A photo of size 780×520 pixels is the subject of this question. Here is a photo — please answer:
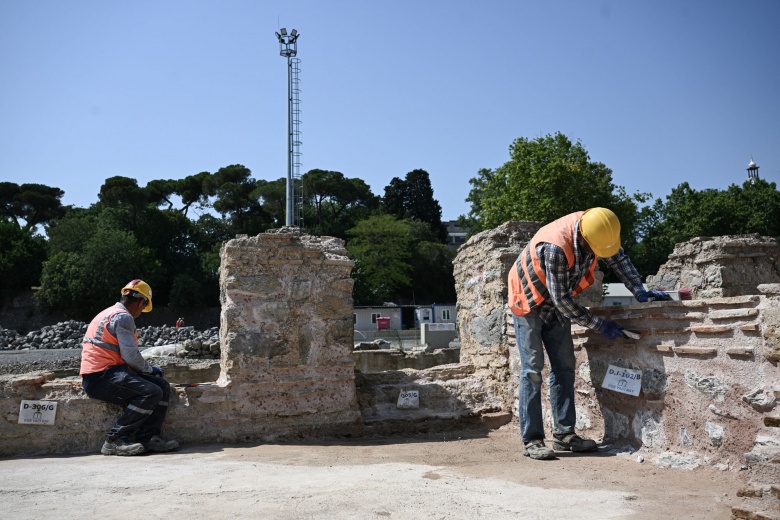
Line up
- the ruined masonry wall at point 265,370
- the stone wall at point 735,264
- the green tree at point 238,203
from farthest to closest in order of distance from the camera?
the green tree at point 238,203, the stone wall at point 735,264, the ruined masonry wall at point 265,370

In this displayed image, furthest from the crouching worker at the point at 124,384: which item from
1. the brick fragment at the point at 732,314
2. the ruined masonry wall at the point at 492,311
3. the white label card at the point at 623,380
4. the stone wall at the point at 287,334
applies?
the brick fragment at the point at 732,314

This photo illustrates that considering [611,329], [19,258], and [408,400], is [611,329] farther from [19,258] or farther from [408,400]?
[19,258]

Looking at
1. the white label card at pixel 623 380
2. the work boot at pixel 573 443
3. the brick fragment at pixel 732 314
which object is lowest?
the work boot at pixel 573 443

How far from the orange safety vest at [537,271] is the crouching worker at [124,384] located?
9.05 ft

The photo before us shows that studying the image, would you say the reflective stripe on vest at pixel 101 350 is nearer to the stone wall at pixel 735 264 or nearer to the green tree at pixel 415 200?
the stone wall at pixel 735 264

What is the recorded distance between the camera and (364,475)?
360 cm

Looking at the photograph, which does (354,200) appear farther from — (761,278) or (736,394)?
(736,394)

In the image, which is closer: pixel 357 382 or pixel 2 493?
pixel 2 493

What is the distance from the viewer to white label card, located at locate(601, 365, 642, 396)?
4.04 m

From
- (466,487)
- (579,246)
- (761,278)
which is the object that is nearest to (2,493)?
(466,487)

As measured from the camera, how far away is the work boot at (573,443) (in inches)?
163

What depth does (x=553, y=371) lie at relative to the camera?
4.33 metres

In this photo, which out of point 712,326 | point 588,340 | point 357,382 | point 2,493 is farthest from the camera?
point 357,382

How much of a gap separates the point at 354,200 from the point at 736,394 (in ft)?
155
